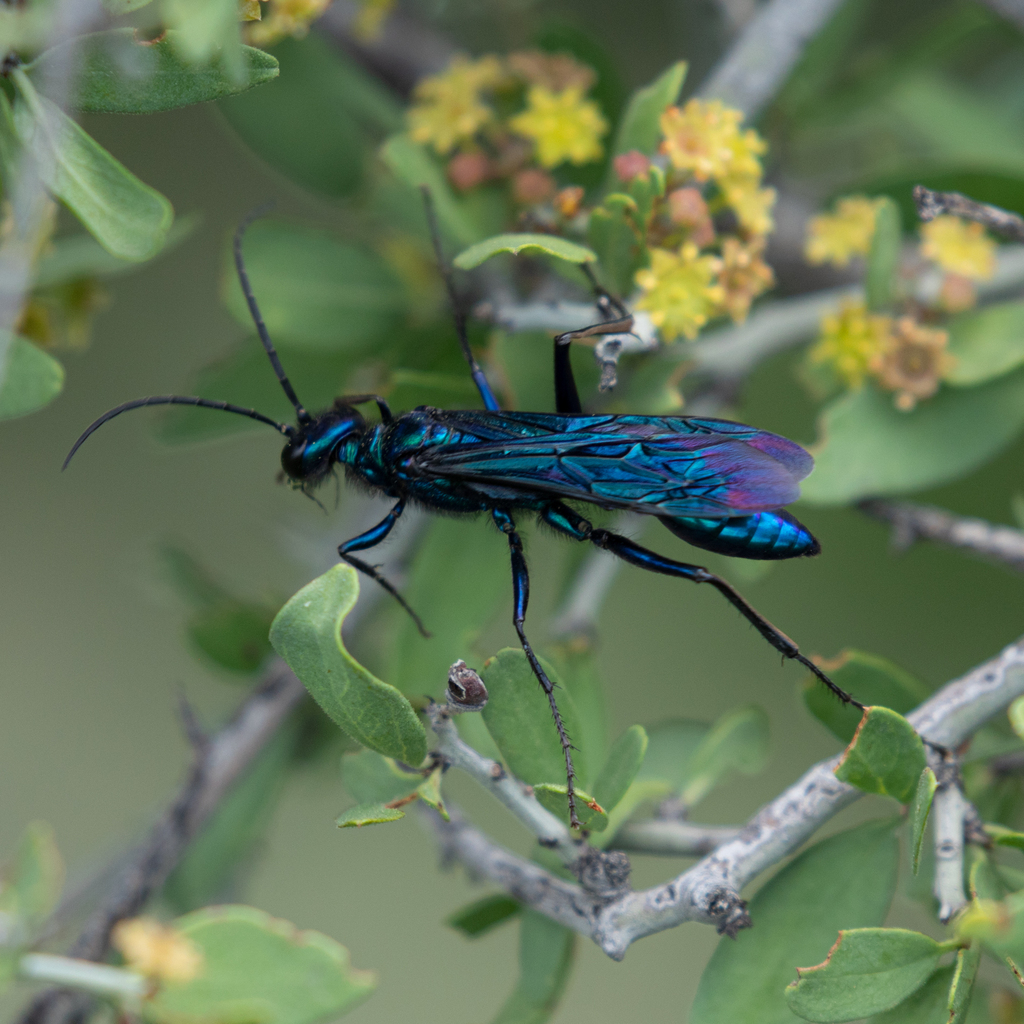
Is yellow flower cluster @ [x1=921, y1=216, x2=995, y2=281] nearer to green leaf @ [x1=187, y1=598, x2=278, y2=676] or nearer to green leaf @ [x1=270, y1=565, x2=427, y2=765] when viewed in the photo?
green leaf @ [x1=270, y1=565, x2=427, y2=765]

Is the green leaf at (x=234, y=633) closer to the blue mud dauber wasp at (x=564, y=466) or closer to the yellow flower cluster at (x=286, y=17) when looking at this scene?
the blue mud dauber wasp at (x=564, y=466)

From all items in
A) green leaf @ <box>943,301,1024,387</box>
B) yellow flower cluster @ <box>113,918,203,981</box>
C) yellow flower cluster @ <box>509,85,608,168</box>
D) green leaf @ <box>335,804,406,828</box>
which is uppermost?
yellow flower cluster @ <box>509,85,608,168</box>

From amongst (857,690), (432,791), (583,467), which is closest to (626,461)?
(583,467)

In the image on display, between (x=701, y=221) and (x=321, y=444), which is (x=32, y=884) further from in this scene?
(x=701, y=221)

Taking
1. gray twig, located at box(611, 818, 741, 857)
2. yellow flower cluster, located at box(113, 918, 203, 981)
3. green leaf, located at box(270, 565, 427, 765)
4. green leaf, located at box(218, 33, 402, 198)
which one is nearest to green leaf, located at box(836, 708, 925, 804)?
gray twig, located at box(611, 818, 741, 857)

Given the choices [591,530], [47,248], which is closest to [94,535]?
[47,248]

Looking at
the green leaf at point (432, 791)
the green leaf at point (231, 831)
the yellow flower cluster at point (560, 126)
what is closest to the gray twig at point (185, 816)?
the green leaf at point (231, 831)

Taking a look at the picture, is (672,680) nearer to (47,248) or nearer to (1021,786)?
(1021,786)
